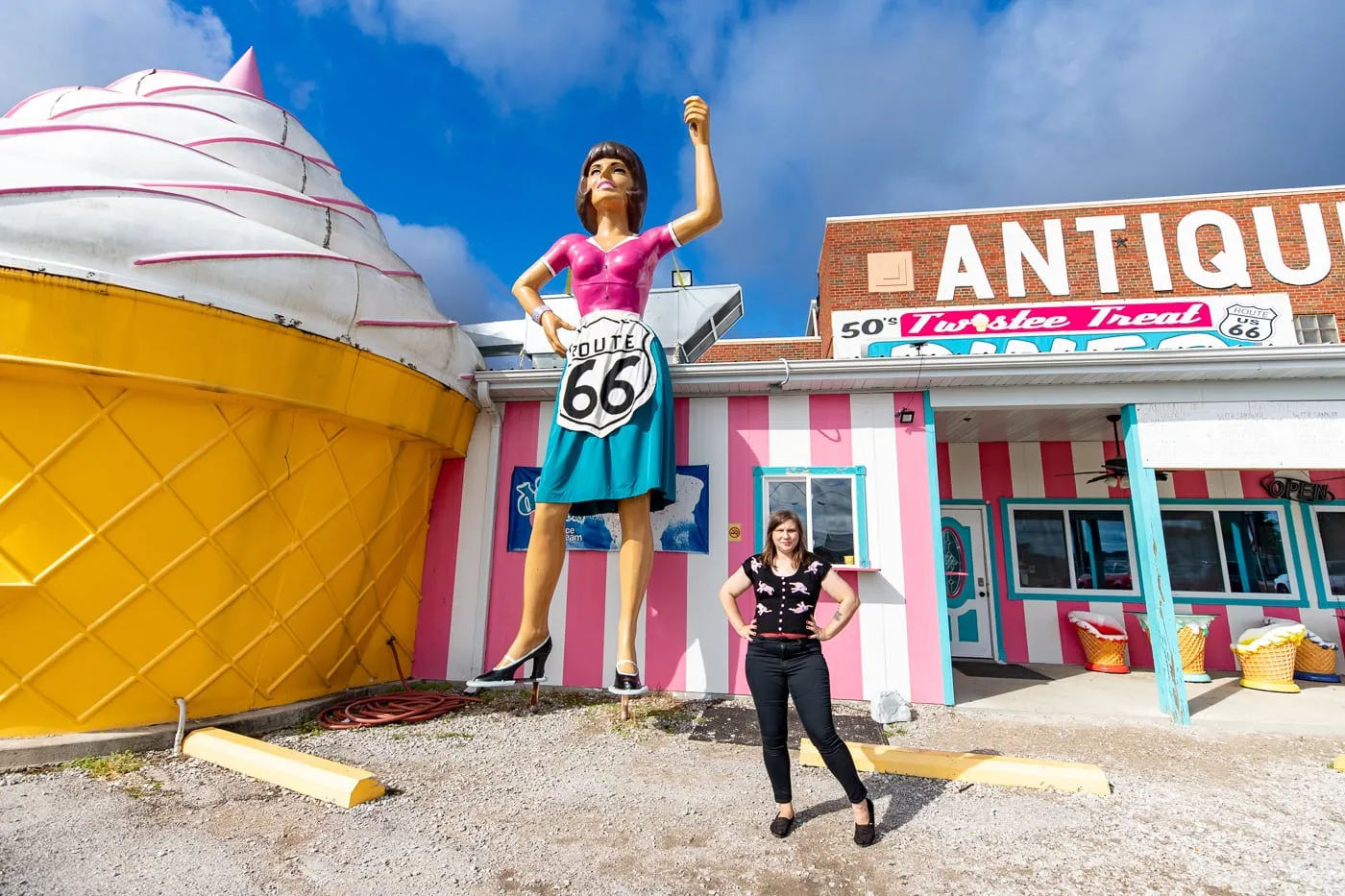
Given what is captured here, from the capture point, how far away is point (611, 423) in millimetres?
4609

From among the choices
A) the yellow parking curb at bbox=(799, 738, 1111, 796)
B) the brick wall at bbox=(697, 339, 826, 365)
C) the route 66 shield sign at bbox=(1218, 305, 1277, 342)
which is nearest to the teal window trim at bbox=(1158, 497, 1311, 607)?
the route 66 shield sign at bbox=(1218, 305, 1277, 342)

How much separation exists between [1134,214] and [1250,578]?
25.5 ft

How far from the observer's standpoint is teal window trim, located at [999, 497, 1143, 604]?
24.5ft

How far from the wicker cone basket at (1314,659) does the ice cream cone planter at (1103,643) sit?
1552mm

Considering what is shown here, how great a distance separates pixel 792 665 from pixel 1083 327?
Answer: 11366mm

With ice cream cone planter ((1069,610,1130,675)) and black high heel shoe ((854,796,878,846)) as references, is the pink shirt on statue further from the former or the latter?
ice cream cone planter ((1069,610,1130,675))

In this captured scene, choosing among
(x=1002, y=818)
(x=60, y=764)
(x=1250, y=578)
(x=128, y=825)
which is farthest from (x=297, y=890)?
(x=1250, y=578)

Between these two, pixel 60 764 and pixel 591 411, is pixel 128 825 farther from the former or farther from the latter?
pixel 591 411

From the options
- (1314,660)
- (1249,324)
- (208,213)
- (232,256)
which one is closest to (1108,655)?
(1314,660)

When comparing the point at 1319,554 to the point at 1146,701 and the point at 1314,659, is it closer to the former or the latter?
the point at 1314,659

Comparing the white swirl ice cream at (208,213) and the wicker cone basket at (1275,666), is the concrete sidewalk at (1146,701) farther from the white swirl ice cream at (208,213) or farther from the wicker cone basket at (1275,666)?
the white swirl ice cream at (208,213)

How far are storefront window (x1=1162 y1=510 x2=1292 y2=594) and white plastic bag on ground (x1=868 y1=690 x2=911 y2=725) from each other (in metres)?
4.74

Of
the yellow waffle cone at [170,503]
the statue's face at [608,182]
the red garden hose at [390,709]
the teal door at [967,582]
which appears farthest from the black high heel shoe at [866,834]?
the teal door at [967,582]

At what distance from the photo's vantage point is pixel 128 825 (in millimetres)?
2668
